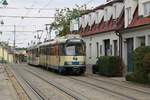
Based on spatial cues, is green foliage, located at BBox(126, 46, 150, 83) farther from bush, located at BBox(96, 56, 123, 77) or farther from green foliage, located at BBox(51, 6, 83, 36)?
green foliage, located at BBox(51, 6, 83, 36)

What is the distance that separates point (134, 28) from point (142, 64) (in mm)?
10027

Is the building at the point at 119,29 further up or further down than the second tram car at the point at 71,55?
further up

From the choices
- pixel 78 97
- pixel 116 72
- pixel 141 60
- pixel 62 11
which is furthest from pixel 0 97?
pixel 62 11

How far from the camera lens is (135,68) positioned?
31.7 m

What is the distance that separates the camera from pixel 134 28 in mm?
39844

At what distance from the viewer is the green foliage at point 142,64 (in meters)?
29.4

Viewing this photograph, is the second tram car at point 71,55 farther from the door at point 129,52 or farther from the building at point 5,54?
the building at point 5,54

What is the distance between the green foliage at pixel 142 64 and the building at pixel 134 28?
6070 millimetres

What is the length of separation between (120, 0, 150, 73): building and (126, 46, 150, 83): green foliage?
607cm

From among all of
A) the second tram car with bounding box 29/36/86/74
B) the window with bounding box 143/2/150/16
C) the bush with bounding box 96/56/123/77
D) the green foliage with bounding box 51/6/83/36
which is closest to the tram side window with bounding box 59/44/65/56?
the second tram car with bounding box 29/36/86/74

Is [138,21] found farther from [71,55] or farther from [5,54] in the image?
[5,54]

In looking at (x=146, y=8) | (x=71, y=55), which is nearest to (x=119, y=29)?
(x=146, y=8)

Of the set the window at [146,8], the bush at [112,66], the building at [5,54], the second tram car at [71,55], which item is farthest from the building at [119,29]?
the building at [5,54]

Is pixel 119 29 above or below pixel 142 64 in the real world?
above
